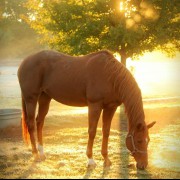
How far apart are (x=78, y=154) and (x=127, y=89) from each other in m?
1.95

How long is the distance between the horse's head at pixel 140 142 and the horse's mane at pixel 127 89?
0.14 m

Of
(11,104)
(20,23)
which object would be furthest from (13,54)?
(11,104)

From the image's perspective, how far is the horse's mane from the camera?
5.68 metres

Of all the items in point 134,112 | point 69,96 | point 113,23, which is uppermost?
point 113,23

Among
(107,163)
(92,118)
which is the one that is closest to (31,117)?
(92,118)

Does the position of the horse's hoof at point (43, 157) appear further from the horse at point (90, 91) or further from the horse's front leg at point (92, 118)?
the horse's front leg at point (92, 118)

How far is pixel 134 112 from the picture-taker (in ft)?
18.6

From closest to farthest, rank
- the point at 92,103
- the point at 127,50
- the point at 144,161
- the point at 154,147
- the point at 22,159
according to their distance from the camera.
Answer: the point at 144,161 → the point at 92,103 → the point at 22,159 → the point at 154,147 → the point at 127,50

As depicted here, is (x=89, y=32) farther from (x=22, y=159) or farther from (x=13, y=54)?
(x=13, y=54)

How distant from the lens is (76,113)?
41.5 feet

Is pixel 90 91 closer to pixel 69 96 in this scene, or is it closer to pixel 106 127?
pixel 69 96

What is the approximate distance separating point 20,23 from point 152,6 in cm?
4843

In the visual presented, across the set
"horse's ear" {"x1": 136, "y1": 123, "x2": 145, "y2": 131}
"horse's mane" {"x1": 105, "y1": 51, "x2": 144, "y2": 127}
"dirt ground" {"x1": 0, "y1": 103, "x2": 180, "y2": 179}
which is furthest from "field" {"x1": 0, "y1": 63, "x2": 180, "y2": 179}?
"horse's mane" {"x1": 105, "y1": 51, "x2": 144, "y2": 127}

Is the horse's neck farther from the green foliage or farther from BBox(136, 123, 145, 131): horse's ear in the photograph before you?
the green foliage
